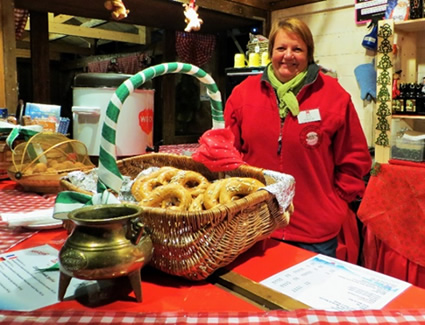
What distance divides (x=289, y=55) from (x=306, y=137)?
38 centimetres

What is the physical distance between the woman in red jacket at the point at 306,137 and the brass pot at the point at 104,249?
1.08 m

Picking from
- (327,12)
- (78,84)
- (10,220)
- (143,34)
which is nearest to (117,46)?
(143,34)

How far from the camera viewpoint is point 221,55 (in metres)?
4.34

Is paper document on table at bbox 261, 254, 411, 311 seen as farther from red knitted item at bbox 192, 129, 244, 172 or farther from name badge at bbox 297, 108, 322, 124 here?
name badge at bbox 297, 108, 322, 124

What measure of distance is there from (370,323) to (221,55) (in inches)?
154

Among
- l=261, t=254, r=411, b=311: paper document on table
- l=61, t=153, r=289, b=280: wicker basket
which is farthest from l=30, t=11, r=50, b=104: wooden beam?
l=261, t=254, r=411, b=311: paper document on table

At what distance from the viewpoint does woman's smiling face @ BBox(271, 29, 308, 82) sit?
5.79 feet

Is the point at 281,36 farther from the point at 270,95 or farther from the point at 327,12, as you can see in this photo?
the point at 327,12

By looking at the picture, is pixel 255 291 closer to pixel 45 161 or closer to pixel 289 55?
pixel 289 55

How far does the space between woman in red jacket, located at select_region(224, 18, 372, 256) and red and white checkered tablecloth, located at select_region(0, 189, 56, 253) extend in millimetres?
943

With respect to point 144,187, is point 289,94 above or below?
above

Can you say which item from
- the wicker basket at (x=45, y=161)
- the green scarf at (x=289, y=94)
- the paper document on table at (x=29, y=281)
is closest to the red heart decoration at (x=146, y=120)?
the wicker basket at (x=45, y=161)

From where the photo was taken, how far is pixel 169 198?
3.42 ft

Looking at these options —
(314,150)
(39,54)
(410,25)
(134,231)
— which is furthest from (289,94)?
(39,54)
